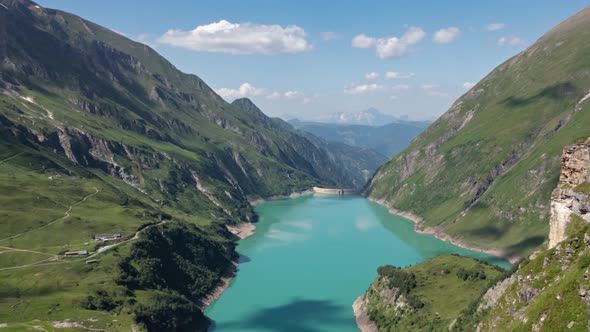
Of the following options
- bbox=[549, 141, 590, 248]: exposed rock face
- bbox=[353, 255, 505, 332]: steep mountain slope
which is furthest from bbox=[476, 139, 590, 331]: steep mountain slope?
bbox=[353, 255, 505, 332]: steep mountain slope

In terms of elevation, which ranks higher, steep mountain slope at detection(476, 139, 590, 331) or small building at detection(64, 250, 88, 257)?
steep mountain slope at detection(476, 139, 590, 331)

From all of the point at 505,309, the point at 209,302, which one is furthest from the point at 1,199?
the point at 505,309

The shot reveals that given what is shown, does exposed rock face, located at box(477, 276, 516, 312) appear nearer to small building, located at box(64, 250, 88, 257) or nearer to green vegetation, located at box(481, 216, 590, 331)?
green vegetation, located at box(481, 216, 590, 331)

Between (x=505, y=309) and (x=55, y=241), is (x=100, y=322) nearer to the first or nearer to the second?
(x=55, y=241)

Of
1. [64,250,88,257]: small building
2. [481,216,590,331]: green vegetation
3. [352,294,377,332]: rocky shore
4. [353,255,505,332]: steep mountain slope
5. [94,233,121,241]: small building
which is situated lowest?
[352,294,377,332]: rocky shore

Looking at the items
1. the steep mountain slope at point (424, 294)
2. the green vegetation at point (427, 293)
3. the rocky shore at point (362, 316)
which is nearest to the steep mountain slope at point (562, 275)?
the green vegetation at point (427, 293)

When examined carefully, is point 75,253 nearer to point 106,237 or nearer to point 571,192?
point 106,237
